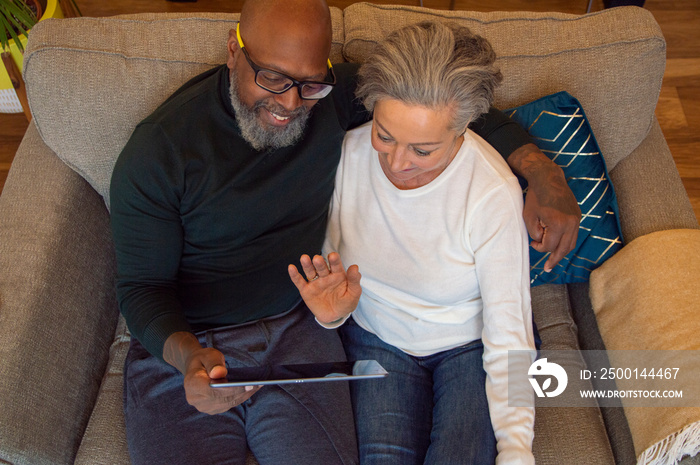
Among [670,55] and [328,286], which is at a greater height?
[328,286]

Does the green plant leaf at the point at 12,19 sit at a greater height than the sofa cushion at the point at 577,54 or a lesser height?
lesser

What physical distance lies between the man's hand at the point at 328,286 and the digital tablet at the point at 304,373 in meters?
0.15

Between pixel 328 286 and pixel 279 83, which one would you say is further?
pixel 328 286

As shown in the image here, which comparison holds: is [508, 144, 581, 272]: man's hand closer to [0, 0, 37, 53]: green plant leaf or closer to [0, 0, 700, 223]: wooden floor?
[0, 0, 700, 223]: wooden floor

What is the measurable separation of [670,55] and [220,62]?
241cm

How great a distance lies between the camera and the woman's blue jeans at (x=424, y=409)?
1.32m

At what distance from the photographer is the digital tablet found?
1162mm

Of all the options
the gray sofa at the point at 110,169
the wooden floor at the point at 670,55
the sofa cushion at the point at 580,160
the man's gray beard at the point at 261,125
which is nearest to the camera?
the man's gray beard at the point at 261,125

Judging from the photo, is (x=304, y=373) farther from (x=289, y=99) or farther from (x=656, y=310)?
(x=656, y=310)

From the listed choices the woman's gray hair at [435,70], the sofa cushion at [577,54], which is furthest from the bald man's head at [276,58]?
the sofa cushion at [577,54]

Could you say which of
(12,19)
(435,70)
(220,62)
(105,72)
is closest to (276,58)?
(435,70)

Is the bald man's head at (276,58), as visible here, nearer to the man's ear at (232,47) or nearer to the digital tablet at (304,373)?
the man's ear at (232,47)

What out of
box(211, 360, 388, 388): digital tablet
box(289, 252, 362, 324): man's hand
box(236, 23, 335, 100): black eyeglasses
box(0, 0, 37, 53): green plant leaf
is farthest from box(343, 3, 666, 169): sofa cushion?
box(0, 0, 37, 53): green plant leaf

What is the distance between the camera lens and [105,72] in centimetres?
149
